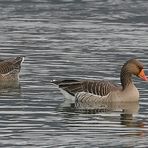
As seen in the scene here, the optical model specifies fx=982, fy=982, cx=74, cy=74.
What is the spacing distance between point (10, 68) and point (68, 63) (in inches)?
78.9

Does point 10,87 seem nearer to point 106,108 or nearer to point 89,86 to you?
point 89,86

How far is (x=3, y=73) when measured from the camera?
88.1ft

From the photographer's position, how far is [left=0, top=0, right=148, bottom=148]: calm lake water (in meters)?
18.2

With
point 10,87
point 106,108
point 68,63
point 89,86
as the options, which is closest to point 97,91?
point 89,86

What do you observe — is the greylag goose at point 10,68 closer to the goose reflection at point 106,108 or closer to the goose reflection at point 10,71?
the goose reflection at point 10,71

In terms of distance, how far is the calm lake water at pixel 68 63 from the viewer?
18.2 meters

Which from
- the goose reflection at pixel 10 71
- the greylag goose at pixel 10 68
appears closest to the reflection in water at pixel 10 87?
the goose reflection at pixel 10 71

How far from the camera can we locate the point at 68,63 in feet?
91.8

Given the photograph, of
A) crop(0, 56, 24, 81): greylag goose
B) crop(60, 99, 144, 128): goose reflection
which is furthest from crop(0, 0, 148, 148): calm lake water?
crop(0, 56, 24, 81): greylag goose

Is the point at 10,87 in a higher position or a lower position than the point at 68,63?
lower

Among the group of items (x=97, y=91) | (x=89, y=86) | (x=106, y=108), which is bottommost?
(x=106, y=108)

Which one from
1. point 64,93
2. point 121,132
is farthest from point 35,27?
point 121,132

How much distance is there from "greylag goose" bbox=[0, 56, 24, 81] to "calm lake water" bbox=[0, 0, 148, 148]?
0.86 ft

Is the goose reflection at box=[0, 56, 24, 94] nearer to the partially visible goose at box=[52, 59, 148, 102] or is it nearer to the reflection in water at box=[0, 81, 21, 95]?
the reflection in water at box=[0, 81, 21, 95]
